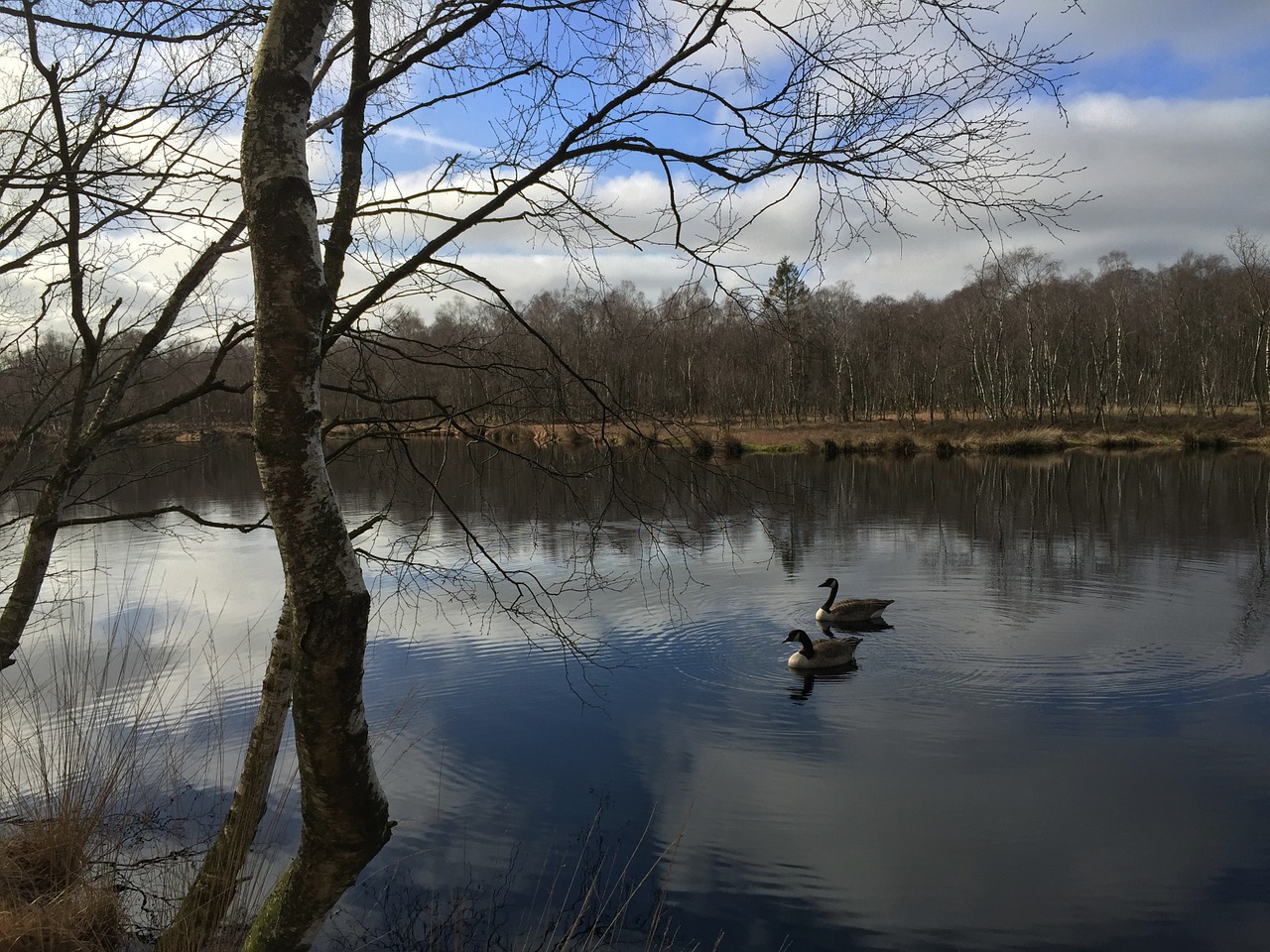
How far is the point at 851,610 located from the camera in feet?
41.9

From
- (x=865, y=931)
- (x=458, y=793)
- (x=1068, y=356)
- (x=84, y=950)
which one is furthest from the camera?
(x=1068, y=356)

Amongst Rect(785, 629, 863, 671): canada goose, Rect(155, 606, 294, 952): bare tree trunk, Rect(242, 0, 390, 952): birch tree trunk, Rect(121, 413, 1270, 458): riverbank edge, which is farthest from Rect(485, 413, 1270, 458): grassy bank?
Rect(242, 0, 390, 952): birch tree trunk

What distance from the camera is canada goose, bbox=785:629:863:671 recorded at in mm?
10852

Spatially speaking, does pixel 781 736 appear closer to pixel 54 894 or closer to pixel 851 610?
pixel 851 610

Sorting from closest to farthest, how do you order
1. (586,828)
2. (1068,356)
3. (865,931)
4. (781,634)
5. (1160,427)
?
(865,931) < (586,828) < (781,634) < (1160,427) < (1068,356)

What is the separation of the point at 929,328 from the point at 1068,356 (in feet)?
47.8

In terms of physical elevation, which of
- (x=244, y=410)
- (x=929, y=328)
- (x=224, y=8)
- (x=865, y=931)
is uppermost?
(x=929, y=328)

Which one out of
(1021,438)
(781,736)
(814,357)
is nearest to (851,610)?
(781,736)

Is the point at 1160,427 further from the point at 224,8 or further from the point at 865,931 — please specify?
the point at 224,8

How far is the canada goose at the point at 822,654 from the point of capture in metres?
10.9

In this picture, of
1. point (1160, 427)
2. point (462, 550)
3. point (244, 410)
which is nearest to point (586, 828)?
point (244, 410)

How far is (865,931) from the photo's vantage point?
579cm

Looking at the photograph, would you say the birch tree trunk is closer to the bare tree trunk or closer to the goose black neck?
the bare tree trunk

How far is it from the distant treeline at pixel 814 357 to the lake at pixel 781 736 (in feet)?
1.59
